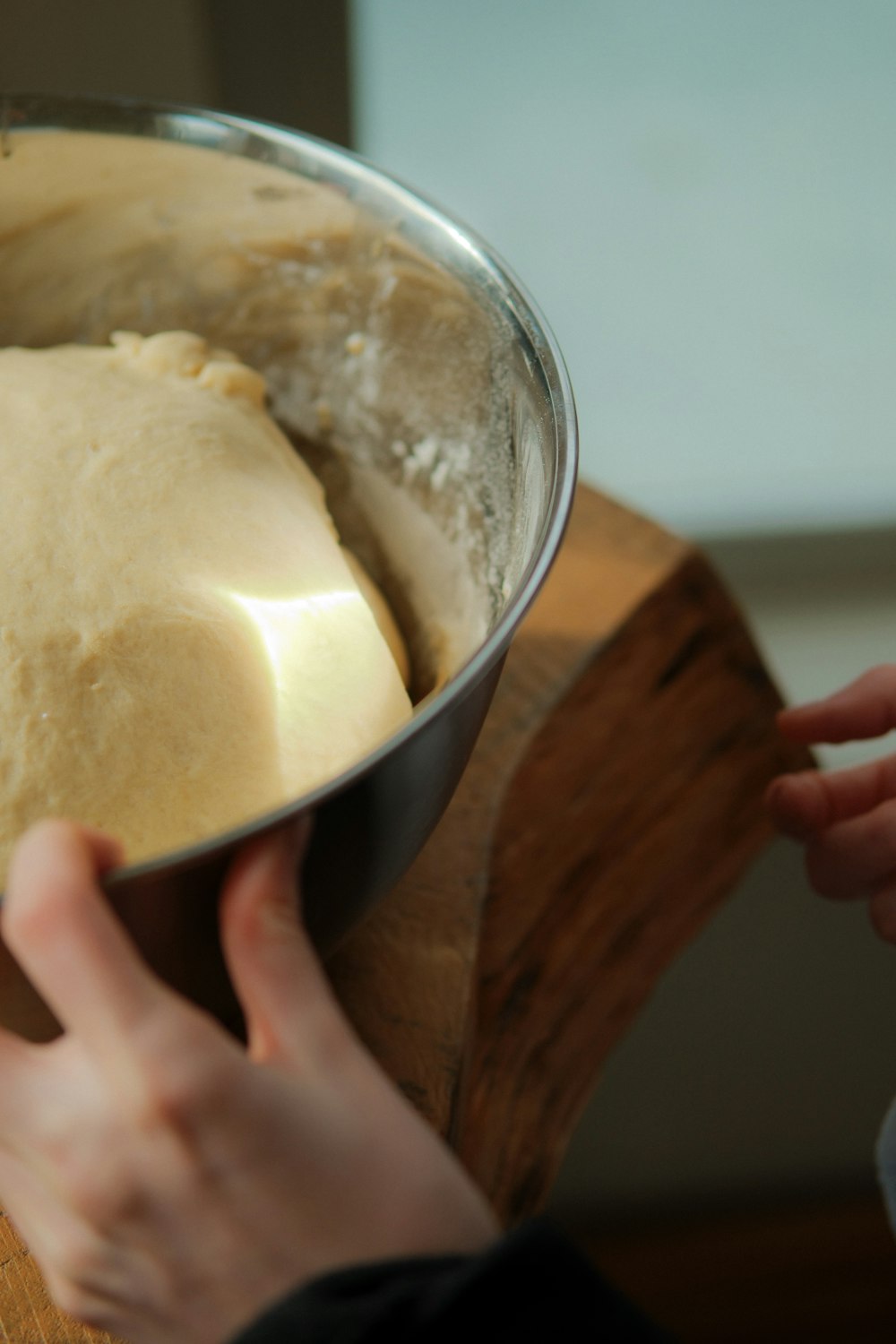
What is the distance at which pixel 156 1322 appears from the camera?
Answer: 1.09ft

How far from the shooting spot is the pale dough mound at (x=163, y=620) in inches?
18.9

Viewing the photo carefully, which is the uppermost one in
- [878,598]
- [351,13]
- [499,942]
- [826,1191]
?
[351,13]

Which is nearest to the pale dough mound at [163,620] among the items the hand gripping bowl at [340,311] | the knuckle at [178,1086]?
the hand gripping bowl at [340,311]

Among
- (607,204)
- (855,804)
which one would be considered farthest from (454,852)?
(607,204)

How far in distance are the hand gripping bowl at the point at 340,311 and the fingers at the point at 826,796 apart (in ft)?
0.70

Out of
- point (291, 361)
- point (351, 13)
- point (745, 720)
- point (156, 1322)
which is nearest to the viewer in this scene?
point (156, 1322)

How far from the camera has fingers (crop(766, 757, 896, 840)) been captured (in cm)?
66

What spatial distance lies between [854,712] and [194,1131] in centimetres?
49

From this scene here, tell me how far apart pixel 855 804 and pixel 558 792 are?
0.62 feet

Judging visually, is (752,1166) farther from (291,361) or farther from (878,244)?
(878,244)

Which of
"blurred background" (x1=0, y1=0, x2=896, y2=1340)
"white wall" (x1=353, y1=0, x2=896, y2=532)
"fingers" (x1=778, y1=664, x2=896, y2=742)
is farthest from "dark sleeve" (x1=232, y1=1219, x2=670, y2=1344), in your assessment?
"white wall" (x1=353, y1=0, x2=896, y2=532)

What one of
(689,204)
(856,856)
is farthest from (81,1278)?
(689,204)

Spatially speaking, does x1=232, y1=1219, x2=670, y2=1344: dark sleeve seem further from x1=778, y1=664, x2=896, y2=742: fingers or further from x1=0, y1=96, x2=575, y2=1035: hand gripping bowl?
x1=778, y1=664, x2=896, y2=742: fingers

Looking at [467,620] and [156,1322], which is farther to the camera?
[467,620]
